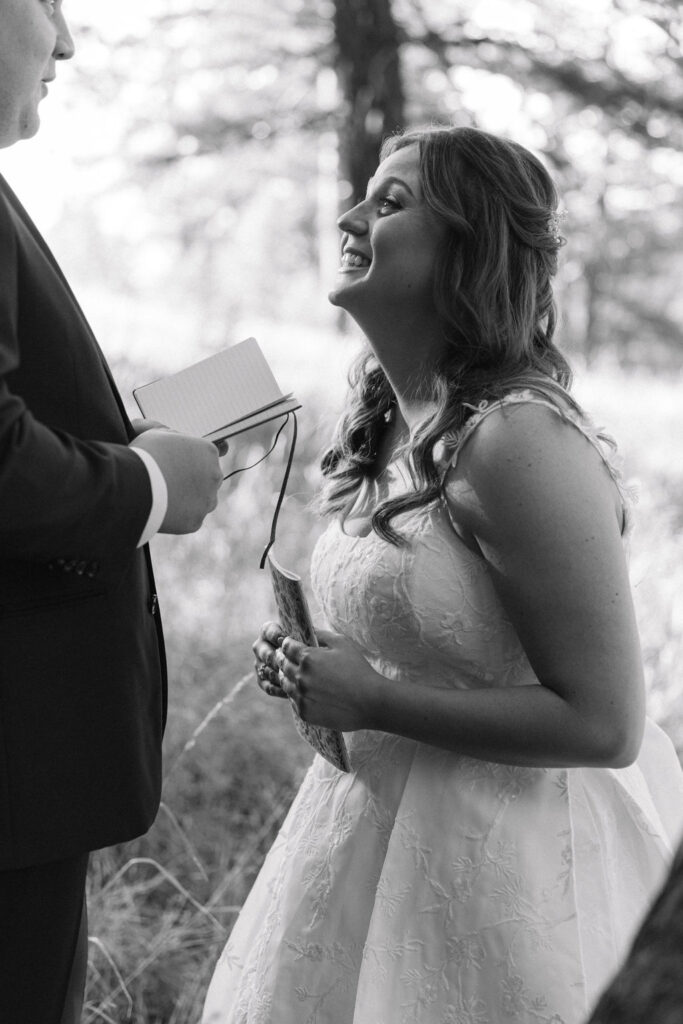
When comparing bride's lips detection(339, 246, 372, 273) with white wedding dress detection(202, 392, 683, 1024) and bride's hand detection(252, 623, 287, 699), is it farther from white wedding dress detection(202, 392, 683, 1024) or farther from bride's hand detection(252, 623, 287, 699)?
bride's hand detection(252, 623, 287, 699)

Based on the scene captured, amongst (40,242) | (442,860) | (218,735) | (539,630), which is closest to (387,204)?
(40,242)

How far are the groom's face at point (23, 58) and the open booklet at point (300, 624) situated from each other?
85 centimetres

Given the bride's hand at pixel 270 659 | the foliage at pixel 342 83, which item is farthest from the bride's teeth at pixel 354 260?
the foliage at pixel 342 83

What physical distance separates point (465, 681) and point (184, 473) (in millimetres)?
730

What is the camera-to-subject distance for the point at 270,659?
85.4 inches

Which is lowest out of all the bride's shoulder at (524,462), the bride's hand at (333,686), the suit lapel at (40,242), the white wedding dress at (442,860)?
the white wedding dress at (442,860)

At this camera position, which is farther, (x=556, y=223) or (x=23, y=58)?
(x=556, y=223)

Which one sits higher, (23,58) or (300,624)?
(23,58)

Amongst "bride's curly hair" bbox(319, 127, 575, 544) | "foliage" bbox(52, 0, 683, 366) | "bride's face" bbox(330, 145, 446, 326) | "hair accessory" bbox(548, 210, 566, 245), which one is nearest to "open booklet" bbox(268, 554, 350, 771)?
"bride's curly hair" bbox(319, 127, 575, 544)

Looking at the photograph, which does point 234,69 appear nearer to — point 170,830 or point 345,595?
point 170,830

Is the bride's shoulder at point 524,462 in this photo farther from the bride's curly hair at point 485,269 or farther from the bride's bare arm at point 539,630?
the bride's curly hair at point 485,269

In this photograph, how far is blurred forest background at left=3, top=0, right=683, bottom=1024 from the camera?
3.48 m

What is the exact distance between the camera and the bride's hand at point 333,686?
1.93 metres

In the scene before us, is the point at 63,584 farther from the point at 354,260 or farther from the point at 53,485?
the point at 354,260
